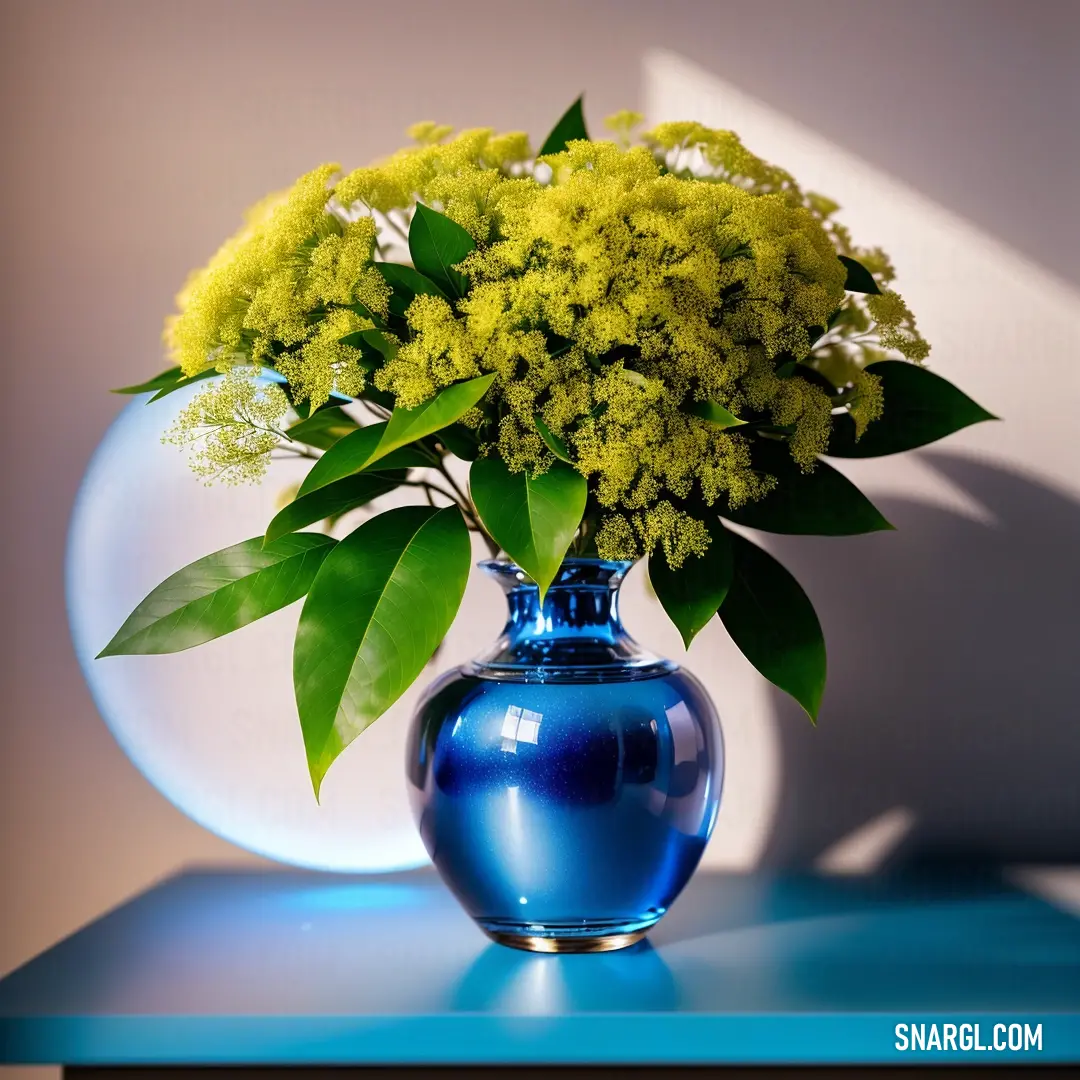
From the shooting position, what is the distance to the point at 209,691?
1.02m

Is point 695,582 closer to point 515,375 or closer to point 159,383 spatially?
point 515,375

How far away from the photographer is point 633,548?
71 centimetres

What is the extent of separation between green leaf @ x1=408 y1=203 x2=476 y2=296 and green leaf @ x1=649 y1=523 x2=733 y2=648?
0.21 meters

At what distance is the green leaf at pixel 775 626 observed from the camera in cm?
75

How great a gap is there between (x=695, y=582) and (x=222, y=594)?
30cm

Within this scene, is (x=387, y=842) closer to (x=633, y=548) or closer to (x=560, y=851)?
(x=560, y=851)

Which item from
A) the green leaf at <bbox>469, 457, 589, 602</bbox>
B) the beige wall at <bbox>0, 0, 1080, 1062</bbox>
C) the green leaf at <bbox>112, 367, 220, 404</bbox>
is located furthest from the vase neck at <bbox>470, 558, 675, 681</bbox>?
the beige wall at <bbox>0, 0, 1080, 1062</bbox>

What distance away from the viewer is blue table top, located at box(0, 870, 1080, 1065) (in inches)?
26.7

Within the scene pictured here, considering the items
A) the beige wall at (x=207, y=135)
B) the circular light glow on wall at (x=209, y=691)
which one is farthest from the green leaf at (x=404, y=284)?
the beige wall at (x=207, y=135)

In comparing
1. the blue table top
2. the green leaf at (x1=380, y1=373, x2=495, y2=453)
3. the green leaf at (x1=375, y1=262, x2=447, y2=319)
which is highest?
the green leaf at (x1=375, y1=262, x2=447, y2=319)

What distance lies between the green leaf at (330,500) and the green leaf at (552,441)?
0.15m

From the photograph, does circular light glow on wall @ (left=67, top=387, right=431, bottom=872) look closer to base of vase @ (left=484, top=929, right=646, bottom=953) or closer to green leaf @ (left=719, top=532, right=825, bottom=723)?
base of vase @ (left=484, top=929, right=646, bottom=953)

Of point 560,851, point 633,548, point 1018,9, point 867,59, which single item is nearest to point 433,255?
point 633,548

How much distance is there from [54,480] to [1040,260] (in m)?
0.98
